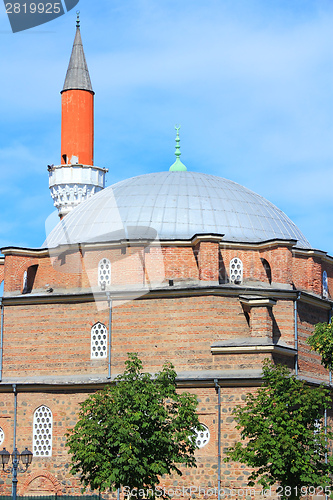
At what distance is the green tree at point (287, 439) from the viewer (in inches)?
786

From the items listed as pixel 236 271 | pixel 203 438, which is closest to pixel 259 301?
pixel 236 271

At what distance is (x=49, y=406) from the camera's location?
2558cm

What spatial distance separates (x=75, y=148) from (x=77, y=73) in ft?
10.0

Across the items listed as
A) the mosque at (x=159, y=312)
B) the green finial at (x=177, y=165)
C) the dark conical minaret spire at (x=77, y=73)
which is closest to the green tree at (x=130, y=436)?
the mosque at (x=159, y=312)

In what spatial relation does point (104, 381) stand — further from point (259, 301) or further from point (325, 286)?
point (325, 286)

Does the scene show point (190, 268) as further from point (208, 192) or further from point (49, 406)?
point (49, 406)

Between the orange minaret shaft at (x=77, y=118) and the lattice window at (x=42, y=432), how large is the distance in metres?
14.9

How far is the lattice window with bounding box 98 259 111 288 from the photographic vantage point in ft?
86.7

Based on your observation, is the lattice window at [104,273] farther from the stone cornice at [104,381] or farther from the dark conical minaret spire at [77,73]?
the dark conical minaret spire at [77,73]

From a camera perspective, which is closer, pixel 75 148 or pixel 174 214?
pixel 174 214

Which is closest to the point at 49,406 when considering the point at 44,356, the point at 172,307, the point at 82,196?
the point at 44,356

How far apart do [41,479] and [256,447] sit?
7.52 meters

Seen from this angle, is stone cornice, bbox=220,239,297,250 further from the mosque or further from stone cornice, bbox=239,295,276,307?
stone cornice, bbox=239,295,276,307

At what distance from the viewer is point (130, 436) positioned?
65.3 ft
